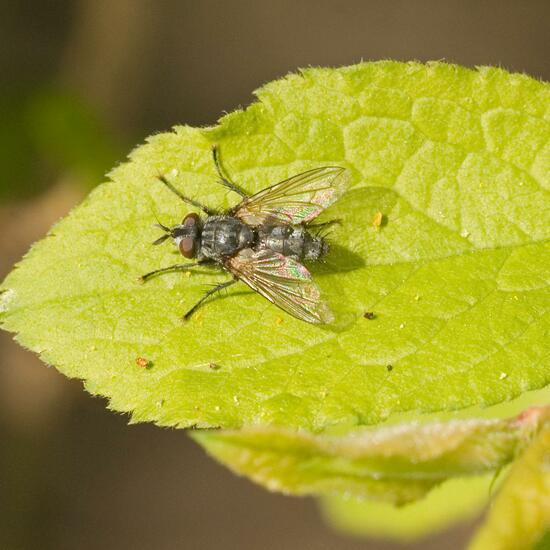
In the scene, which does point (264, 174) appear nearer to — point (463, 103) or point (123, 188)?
point (123, 188)

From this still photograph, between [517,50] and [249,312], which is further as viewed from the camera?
[517,50]

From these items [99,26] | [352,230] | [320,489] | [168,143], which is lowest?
[320,489]

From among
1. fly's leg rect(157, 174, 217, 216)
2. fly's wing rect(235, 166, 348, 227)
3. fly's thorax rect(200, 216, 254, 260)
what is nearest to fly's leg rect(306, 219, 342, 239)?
fly's wing rect(235, 166, 348, 227)

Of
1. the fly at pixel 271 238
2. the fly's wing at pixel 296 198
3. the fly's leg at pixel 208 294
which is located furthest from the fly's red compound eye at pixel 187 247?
the fly's wing at pixel 296 198

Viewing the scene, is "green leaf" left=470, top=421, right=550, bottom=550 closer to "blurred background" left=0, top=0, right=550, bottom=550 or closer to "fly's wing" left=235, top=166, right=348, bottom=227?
"fly's wing" left=235, top=166, right=348, bottom=227

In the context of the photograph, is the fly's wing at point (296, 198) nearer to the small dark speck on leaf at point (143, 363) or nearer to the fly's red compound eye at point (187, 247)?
the fly's red compound eye at point (187, 247)

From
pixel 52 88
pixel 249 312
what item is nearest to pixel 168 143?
pixel 249 312

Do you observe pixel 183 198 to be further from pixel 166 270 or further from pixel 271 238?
pixel 271 238
